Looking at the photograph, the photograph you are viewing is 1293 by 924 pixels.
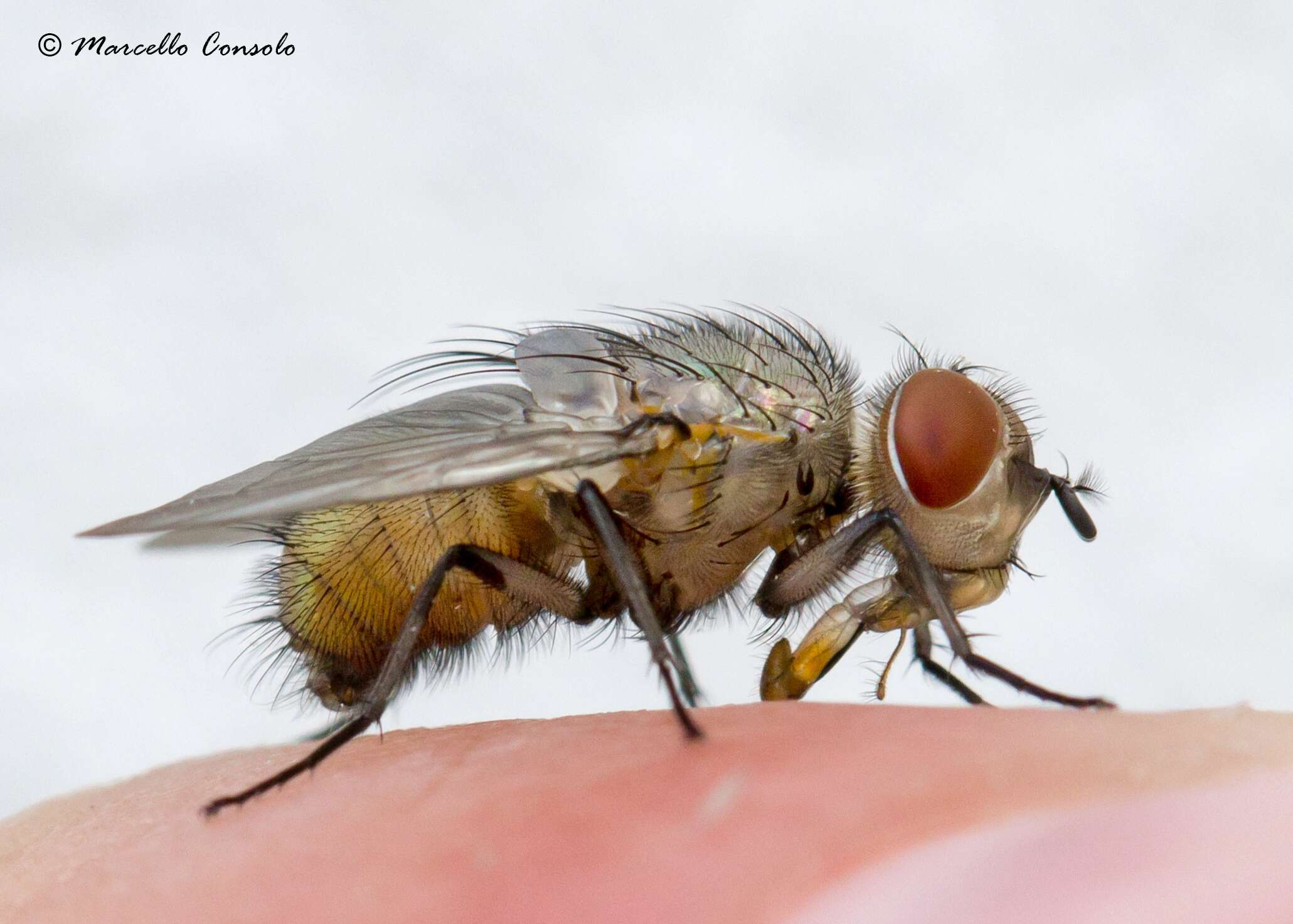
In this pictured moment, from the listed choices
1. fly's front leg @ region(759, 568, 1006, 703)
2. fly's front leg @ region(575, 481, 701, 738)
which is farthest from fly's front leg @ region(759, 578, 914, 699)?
fly's front leg @ region(575, 481, 701, 738)

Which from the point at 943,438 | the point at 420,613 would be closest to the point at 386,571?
the point at 420,613

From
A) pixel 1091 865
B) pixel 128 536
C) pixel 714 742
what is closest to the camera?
pixel 1091 865

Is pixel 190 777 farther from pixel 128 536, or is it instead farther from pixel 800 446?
pixel 800 446

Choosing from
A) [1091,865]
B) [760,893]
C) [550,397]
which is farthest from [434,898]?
[550,397]

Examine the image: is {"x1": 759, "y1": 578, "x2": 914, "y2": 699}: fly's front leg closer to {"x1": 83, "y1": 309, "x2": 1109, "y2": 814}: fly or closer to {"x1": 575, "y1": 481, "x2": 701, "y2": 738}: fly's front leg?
{"x1": 83, "y1": 309, "x2": 1109, "y2": 814}: fly

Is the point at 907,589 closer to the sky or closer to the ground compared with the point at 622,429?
closer to the ground

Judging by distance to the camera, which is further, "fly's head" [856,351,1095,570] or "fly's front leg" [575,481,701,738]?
"fly's head" [856,351,1095,570]
